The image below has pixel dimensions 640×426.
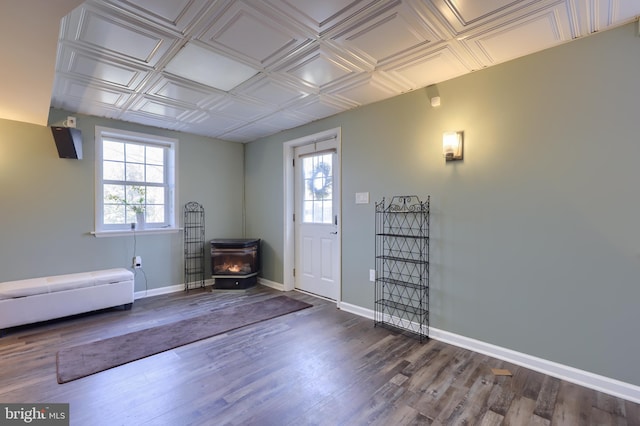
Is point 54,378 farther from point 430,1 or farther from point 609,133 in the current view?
point 609,133

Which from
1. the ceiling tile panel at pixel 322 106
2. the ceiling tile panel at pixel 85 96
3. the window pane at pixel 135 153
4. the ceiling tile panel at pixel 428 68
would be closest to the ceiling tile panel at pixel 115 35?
the ceiling tile panel at pixel 85 96

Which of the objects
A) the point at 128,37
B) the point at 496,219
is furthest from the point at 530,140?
the point at 128,37

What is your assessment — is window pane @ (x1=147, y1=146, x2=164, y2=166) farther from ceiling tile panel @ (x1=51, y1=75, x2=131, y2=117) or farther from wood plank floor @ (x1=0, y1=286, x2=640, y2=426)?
wood plank floor @ (x1=0, y1=286, x2=640, y2=426)

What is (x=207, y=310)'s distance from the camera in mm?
3646

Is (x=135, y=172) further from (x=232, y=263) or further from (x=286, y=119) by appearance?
(x=286, y=119)

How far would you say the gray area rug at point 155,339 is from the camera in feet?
7.71

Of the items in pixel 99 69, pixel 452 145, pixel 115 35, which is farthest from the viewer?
pixel 452 145

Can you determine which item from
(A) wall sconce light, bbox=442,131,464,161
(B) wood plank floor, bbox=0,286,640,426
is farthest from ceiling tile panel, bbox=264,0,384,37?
(B) wood plank floor, bbox=0,286,640,426

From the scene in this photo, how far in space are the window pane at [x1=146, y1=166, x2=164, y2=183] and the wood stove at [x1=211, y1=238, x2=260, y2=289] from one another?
1.26m

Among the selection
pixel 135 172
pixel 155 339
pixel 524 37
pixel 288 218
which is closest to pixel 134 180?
pixel 135 172

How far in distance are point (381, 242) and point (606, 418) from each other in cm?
210

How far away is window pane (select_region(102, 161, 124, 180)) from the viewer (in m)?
3.95

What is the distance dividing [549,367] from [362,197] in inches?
89.0

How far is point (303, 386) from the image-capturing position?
2.08 m
